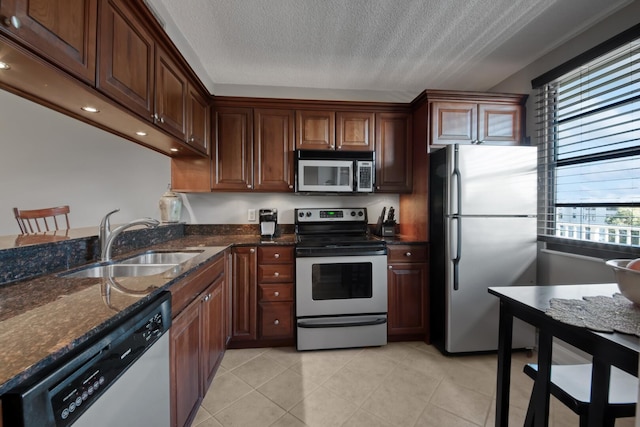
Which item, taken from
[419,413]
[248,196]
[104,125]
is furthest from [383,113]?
[419,413]

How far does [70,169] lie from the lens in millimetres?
2053

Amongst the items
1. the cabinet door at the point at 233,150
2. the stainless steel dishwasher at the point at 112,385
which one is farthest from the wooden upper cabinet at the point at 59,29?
the cabinet door at the point at 233,150

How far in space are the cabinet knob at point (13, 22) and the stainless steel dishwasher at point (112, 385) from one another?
923mm

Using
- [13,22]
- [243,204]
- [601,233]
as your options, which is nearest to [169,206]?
[243,204]

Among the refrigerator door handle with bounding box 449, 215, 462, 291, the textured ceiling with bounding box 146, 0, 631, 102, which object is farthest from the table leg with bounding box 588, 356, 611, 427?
the textured ceiling with bounding box 146, 0, 631, 102

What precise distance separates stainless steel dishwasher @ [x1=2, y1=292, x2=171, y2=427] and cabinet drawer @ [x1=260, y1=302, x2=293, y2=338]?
1.17 metres

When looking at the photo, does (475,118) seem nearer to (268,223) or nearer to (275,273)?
(268,223)

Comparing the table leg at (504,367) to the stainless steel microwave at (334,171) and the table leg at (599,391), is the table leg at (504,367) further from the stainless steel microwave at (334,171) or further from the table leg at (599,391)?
the stainless steel microwave at (334,171)

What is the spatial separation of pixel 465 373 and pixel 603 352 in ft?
4.71

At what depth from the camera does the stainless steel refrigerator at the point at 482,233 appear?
2.10m

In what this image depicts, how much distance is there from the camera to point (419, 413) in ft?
5.13

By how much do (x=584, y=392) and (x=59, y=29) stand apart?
226cm

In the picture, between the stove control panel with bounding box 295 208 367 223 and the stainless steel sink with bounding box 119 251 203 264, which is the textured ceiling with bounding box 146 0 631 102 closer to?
the stove control panel with bounding box 295 208 367 223

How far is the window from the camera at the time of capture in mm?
1680
